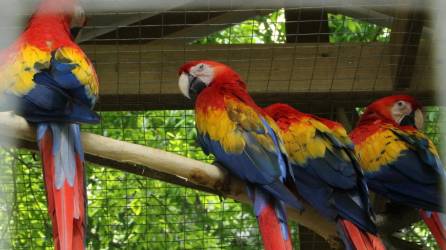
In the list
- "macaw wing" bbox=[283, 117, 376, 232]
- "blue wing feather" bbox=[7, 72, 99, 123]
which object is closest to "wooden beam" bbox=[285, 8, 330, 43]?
"macaw wing" bbox=[283, 117, 376, 232]

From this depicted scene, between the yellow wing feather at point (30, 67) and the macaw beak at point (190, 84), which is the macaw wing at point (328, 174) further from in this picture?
the yellow wing feather at point (30, 67)

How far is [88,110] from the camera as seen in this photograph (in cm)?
149

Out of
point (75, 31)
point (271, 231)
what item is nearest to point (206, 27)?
point (75, 31)

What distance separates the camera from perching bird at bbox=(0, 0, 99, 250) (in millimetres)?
1417

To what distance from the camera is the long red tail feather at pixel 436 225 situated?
175cm

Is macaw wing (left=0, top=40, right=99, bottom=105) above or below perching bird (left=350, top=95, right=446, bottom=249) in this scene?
above

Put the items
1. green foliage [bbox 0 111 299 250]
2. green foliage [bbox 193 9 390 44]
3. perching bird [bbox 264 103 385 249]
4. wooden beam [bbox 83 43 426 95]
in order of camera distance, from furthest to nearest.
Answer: green foliage [bbox 193 9 390 44] → green foliage [bbox 0 111 299 250] → wooden beam [bbox 83 43 426 95] → perching bird [bbox 264 103 385 249]

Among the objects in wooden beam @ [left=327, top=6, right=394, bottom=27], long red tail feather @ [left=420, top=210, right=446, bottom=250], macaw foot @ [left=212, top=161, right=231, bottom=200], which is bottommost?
long red tail feather @ [left=420, top=210, right=446, bottom=250]

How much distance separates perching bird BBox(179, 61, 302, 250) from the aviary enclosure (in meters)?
0.07

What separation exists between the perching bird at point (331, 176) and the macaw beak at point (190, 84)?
0.73ft

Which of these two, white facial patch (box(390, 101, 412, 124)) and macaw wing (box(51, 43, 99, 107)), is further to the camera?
white facial patch (box(390, 101, 412, 124))

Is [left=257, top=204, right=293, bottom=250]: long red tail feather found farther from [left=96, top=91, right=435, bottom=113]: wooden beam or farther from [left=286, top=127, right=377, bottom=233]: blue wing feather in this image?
[left=96, top=91, right=435, bottom=113]: wooden beam

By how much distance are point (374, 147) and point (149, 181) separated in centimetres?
74

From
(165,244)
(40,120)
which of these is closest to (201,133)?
(40,120)
